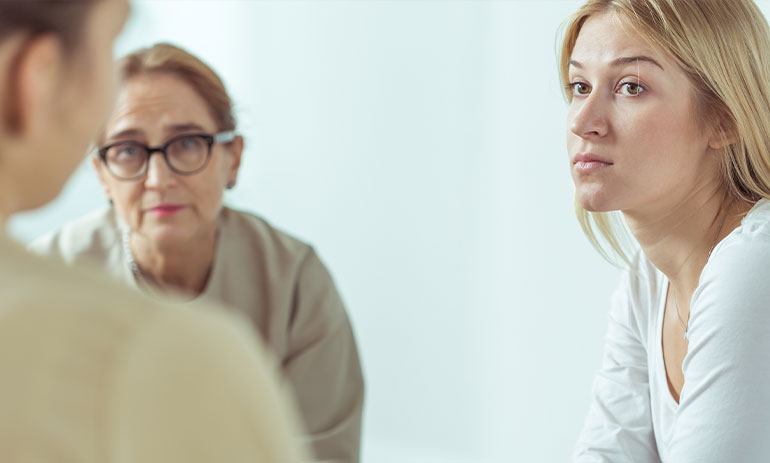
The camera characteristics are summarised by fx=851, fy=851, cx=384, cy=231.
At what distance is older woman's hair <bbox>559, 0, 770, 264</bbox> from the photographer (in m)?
1.33

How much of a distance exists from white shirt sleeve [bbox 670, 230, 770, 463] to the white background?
1.39m

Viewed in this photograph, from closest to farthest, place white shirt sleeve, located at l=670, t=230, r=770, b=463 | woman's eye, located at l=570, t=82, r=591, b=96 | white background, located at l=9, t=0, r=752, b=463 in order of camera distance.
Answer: white shirt sleeve, located at l=670, t=230, r=770, b=463
woman's eye, located at l=570, t=82, r=591, b=96
white background, located at l=9, t=0, r=752, b=463

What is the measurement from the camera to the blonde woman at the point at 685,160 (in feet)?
3.99

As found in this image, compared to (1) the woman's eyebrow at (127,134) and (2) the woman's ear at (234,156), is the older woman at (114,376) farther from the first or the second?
(2) the woman's ear at (234,156)

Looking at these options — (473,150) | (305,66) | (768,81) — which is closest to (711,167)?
(768,81)

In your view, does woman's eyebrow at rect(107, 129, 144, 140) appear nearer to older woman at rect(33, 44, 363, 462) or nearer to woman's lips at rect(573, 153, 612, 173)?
older woman at rect(33, 44, 363, 462)

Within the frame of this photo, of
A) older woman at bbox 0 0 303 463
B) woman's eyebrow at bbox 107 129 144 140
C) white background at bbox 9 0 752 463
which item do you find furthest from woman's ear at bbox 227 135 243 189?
older woman at bbox 0 0 303 463

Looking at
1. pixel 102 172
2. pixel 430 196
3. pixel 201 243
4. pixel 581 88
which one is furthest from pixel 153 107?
pixel 430 196

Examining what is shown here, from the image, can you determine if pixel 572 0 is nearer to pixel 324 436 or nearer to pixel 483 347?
pixel 483 347

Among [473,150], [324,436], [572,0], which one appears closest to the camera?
[324,436]

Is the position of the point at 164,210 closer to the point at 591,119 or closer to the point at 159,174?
the point at 159,174

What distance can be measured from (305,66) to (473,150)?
0.80m

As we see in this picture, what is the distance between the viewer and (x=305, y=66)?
11.2 feet

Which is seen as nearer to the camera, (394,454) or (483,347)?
(483,347)
